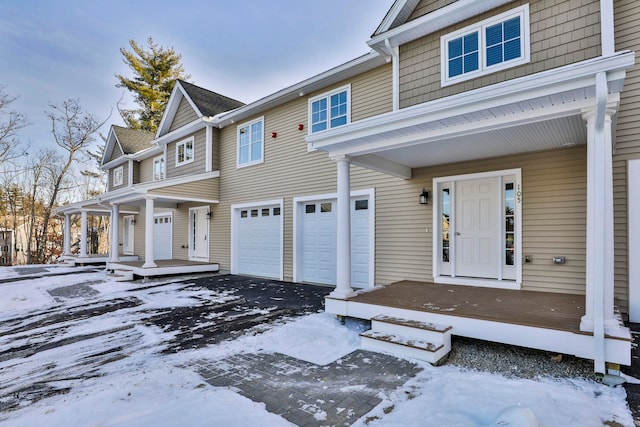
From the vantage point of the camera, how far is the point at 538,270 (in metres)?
5.07

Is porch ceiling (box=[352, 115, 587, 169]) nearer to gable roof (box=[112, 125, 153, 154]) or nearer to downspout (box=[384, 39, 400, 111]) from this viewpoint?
downspout (box=[384, 39, 400, 111])

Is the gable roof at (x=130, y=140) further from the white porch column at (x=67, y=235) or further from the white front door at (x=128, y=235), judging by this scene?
the white porch column at (x=67, y=235)

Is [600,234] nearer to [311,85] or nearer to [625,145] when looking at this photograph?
[625,145]

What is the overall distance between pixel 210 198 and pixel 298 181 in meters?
3.64

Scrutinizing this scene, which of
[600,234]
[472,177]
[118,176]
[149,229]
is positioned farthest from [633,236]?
[118,176]

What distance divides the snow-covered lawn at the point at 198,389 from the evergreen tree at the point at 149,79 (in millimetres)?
19807

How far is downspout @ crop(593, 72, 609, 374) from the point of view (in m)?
2.80

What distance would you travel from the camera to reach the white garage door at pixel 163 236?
13.0 meters

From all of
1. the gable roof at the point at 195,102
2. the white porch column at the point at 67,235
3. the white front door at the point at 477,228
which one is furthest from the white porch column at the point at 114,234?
the white front door at the point at 477,228

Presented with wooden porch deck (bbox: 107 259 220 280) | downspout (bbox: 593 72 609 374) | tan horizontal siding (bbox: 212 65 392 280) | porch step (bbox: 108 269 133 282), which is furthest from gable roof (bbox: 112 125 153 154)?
downspout (bbox: 593 72 609 374)

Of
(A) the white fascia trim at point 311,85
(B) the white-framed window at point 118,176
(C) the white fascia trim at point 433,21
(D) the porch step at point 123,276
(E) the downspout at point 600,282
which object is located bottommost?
(D) the porch step at point 123,276

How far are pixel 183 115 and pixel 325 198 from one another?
699cm

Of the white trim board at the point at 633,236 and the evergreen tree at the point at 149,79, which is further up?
the evergreen tree at the point at 149,79

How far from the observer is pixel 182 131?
37.4ft
